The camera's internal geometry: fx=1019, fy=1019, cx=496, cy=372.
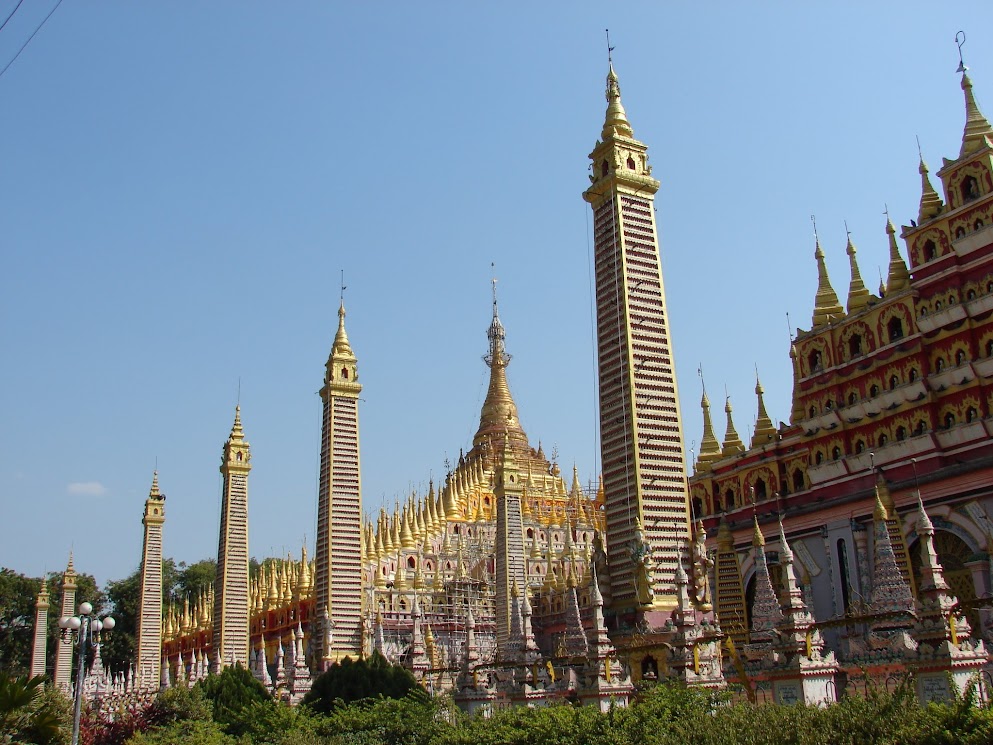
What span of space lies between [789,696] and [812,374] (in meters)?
21.9

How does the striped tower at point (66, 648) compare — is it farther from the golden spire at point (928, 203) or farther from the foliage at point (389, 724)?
the golden spire at point (928, 203)

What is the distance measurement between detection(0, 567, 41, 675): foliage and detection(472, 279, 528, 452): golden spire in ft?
118

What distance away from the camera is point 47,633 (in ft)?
243

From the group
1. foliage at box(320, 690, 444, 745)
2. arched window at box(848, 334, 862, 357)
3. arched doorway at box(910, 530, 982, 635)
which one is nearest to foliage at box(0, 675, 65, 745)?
foliage at box(320, 690, 444, 745)

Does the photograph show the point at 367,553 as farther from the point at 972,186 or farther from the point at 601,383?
the point at 972,186

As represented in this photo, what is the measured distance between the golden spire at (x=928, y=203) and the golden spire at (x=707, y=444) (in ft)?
46.0

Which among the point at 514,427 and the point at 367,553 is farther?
the point at 514,427

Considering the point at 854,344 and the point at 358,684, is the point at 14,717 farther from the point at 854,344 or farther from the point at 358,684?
the point at 854,344

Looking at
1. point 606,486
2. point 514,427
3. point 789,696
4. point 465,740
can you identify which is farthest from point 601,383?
point 514,427

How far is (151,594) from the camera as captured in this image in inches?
2354

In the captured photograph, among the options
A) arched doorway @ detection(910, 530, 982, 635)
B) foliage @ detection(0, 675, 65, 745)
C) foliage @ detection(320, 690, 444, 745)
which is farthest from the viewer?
arched doorway @ detection(910, 530, 982, 635)

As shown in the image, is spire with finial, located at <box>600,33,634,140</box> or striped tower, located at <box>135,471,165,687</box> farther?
striped tower, located at <box>135,471,165,687</box>

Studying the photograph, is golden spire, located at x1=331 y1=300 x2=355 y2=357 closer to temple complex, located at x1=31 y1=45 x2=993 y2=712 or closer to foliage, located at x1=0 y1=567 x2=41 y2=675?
temple complex, located at x1=31 y1=45 x2=993 y2=712

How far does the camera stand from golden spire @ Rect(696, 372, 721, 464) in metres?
45.8
